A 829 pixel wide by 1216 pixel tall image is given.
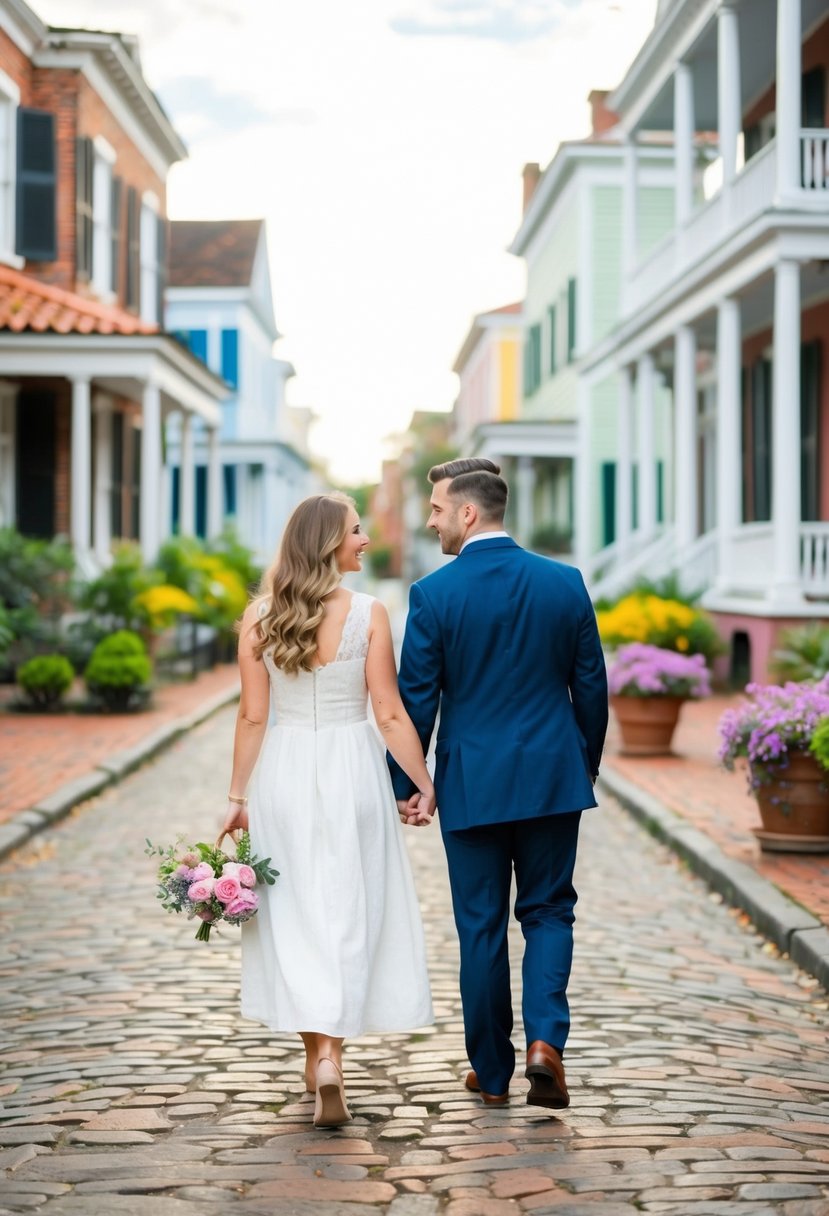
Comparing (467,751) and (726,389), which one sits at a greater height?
(726,389)

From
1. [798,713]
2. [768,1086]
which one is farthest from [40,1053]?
[798,713]

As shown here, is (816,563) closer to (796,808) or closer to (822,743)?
(796,808)

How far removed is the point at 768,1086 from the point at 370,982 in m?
1.31

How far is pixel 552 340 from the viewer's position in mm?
35688

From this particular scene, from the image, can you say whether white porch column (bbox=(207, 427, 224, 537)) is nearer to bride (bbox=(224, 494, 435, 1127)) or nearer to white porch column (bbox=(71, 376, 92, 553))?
white porch column (bbox=(71, 376, 92, 553))

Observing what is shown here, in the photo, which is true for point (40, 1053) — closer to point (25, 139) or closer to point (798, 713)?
point (798, 713)

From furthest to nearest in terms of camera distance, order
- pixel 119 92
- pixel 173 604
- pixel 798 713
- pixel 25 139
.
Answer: pixel 119 92
pixel 25 139
pixel 173 604
pixel 798 713

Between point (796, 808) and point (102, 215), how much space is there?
18118 millimetres

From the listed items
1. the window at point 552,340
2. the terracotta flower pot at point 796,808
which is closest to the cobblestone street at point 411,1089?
the terracotta flower pot at point 796,808

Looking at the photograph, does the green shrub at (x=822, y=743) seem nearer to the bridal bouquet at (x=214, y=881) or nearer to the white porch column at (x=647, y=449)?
the bridal bouquet at (x=214, y=881)

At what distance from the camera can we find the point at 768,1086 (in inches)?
193

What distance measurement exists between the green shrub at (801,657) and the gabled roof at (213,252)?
2889 cm

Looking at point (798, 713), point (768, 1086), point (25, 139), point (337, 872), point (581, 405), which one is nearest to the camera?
point (337, 872)

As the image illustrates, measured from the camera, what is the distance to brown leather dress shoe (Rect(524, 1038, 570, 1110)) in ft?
14.3
